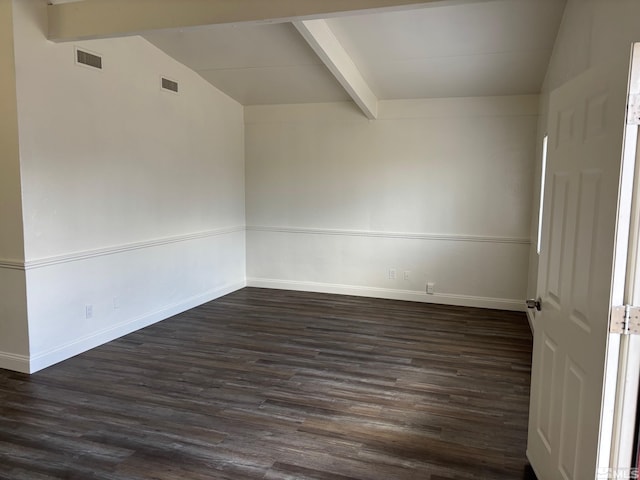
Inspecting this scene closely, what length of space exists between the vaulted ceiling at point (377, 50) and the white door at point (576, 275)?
131cm

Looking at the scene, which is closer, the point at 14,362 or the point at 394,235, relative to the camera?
the point at 14,362

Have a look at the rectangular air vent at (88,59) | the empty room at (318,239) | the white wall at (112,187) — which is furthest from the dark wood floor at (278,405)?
the rectangular air vent at (88,59)

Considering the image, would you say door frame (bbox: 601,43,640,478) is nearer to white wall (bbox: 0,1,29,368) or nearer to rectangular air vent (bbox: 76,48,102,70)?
white wall (bbox: 0,1,29,368)

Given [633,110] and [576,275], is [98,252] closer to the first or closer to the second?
[576,275]

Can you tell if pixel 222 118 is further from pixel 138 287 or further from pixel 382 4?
pixel 382 4

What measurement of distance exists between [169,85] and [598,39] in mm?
4072

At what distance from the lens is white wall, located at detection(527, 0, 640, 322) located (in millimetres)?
1534

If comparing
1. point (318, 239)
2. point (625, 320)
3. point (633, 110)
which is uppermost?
point (633, 110)

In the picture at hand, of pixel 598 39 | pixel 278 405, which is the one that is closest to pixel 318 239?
pixel 278 405

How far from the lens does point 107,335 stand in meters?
4.26

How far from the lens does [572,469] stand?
5.90 ft

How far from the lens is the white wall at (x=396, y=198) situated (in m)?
5.42

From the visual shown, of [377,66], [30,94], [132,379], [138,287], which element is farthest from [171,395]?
[377,66]

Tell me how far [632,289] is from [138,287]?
4.31 meters
